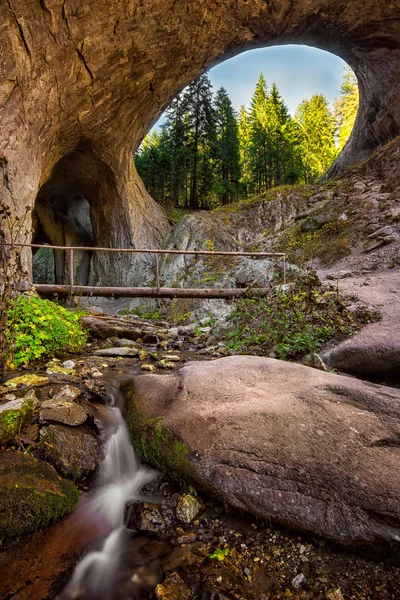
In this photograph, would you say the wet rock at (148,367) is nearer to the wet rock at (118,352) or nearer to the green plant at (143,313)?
the wet rock at (118,352)

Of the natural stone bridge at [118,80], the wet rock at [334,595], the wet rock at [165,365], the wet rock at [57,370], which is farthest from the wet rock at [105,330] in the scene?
the wet rock at [334,595]

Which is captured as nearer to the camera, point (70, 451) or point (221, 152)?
point (70, 451)

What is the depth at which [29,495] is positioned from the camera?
2.05 meters

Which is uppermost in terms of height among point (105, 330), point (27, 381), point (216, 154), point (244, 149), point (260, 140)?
point (244, 149)

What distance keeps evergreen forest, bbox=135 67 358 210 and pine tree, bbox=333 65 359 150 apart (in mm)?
80

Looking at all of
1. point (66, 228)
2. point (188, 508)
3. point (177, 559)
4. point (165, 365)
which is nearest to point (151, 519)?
point (188, 508)

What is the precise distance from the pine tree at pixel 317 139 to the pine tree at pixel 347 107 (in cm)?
78

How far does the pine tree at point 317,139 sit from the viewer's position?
30.1 meters

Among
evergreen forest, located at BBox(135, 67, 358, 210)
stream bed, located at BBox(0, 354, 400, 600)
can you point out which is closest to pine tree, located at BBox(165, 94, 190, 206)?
evergreen forest, located at BBox(135, 67, 358, 210)

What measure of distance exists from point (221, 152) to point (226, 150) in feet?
2.53

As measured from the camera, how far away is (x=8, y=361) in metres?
4.05

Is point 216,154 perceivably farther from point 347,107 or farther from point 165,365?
point 165,365

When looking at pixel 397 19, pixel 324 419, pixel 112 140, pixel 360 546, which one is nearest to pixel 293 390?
pixel 324 419

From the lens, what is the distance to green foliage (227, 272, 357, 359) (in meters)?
5.09
